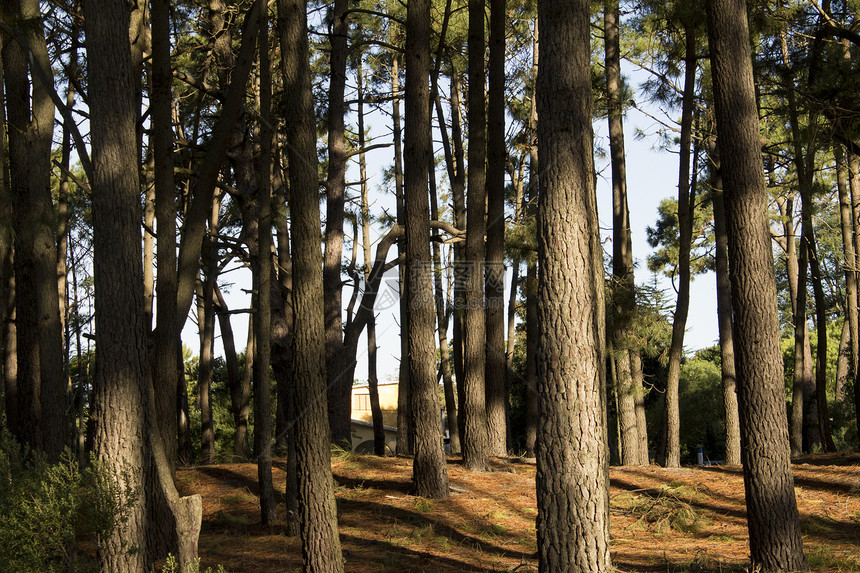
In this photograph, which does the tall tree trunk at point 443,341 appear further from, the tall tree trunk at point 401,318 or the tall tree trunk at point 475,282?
the tall tree trunk at point 475,282

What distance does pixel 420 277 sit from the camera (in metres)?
7.85

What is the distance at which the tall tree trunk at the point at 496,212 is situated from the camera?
9.43 metres

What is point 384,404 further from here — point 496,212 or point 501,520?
point 501,520

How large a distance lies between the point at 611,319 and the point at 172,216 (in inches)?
290

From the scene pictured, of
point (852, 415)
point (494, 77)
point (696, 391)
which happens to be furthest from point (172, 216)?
point (696, 391)

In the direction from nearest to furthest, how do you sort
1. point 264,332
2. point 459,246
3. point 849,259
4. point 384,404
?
point 264,332, point 849,259, point 459,246, point 384,404

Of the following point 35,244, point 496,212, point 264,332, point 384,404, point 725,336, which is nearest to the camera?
point 264,332

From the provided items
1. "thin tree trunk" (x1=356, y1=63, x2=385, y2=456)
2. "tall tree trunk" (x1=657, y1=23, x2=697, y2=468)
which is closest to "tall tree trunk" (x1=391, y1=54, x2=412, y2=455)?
"thin tree trunk" (x1=356, y1=63, x2=385, y2=456)

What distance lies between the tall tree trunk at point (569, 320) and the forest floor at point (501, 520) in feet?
3.82

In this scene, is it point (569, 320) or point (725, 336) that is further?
point (725, 336)

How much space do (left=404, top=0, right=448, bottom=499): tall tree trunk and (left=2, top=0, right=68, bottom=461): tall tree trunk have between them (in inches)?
143

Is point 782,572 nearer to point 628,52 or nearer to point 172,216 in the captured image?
point 172,216

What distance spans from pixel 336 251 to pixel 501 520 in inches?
220

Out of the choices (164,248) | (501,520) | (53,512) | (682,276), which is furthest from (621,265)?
(53,512)
